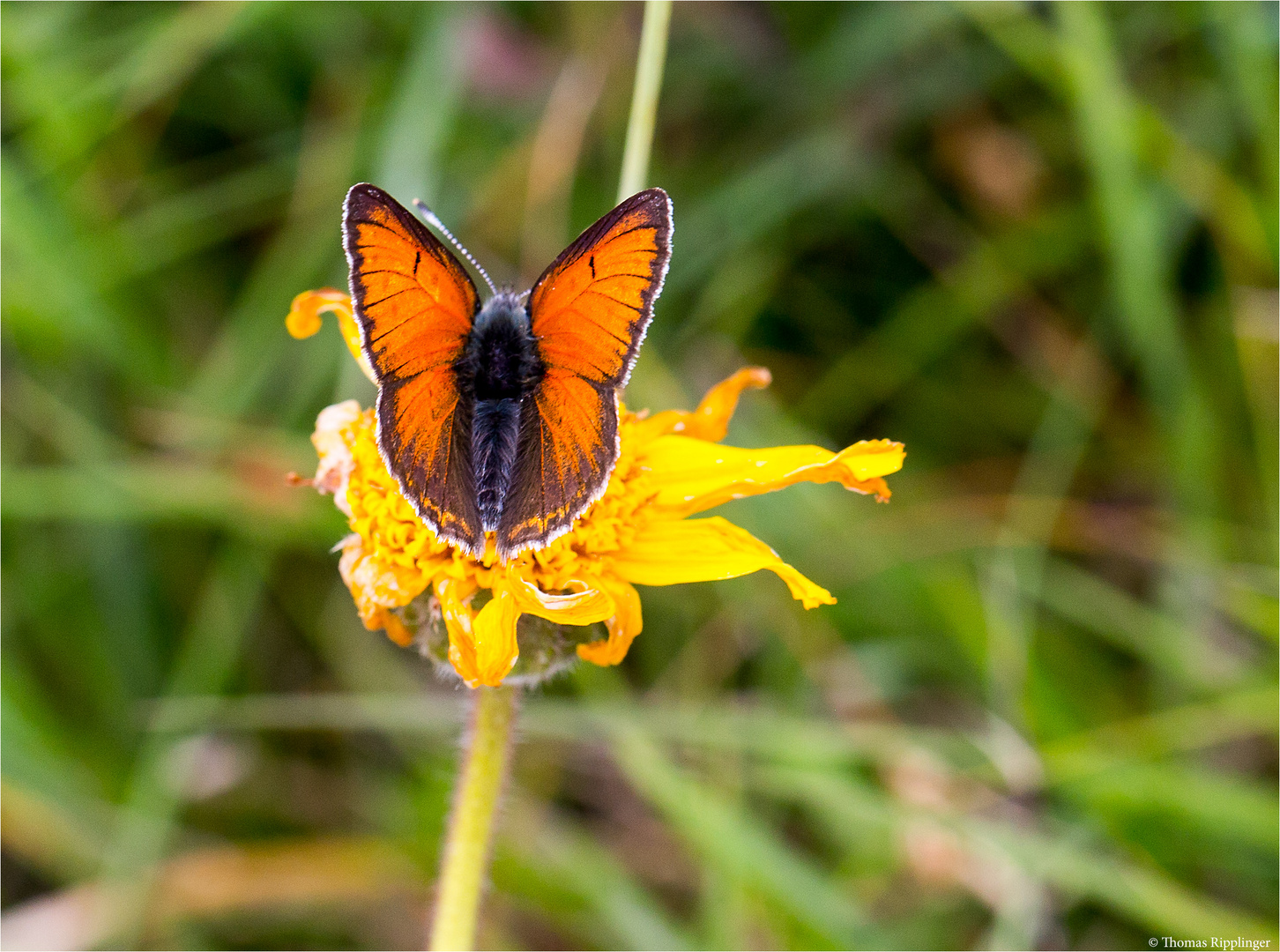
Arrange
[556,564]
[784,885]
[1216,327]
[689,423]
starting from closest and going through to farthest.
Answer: [556,564], [689,423], [784,885], [1216,327]

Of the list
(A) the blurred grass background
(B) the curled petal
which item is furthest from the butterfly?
(A) the blurred grass background

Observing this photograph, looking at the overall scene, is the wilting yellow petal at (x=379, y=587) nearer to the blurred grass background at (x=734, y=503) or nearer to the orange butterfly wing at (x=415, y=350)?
the orange butterfly wing at (x=415, y=350)

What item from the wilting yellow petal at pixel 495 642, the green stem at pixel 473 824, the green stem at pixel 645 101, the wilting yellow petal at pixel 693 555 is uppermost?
the green stem at pixel 645 101

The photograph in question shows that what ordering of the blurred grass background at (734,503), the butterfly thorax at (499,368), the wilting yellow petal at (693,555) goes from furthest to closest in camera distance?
the blurred grass background at (734,503), the butterfly thorax at (499,368), the wilting yellow petal at (693,555)

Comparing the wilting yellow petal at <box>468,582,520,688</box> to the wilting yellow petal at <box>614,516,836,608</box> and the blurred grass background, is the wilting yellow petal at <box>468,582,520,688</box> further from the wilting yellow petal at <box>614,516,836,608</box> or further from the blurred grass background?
the blurred grass background

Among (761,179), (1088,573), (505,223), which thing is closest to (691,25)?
(761,179)

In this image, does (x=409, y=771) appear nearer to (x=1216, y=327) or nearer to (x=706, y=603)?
(x=706, y=603)

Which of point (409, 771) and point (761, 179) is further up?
point (761, 179)

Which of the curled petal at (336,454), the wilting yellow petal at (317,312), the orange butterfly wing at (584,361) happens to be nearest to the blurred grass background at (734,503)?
the wilting yellow petal at (317,312)
